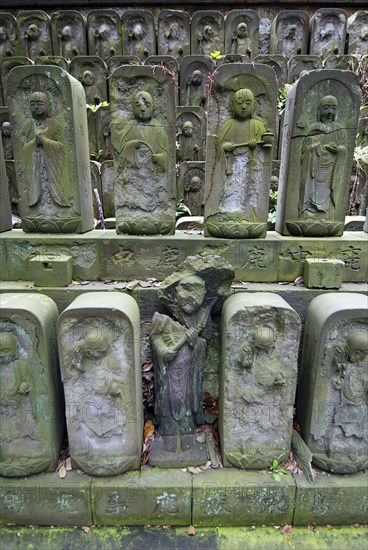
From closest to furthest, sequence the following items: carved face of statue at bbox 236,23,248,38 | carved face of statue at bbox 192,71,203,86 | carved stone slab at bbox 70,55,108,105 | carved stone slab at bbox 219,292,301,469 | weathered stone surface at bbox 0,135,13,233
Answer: carved stone slab at bbox 219,292,301,469 → weathered stone surface at bbox 0,135,13,233 → carved face of statue at bbox 192,71,203,86 → carved stone slab at bbox 70,55,108,105 → carved face of statue at bbox 236,23,248,38

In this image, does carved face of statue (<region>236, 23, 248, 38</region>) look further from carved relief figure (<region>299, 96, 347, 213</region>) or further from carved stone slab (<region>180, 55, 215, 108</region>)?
carved relief figure (<region>299, 96, 347, 213</region>)

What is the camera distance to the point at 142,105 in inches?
145

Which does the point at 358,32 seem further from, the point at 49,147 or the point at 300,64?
the point at 49,147

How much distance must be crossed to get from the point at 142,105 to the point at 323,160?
6.85ft

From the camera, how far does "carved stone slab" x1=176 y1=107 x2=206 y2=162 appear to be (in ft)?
29.1

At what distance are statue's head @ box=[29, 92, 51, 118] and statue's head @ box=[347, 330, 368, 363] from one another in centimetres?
378

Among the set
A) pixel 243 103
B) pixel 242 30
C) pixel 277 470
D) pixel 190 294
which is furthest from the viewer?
pixel 242 30

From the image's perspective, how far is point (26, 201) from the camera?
3969 mm

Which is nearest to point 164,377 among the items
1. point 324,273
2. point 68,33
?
point 324,273

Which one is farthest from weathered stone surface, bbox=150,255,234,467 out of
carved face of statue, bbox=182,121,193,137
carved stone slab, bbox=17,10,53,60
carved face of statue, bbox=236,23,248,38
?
carved stone slab, bbox=17,10,53,60

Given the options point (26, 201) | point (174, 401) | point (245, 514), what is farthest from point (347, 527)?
point (26, 201)

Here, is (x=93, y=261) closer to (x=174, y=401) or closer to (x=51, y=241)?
(x=51, y=241)

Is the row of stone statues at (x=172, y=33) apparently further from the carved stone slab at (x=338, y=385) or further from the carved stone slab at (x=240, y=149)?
the carved stone slab at (x=338, y=385)

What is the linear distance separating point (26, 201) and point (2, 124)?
624 cm
